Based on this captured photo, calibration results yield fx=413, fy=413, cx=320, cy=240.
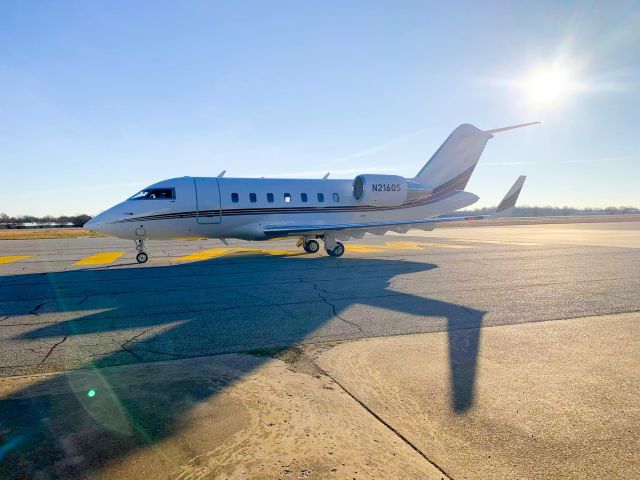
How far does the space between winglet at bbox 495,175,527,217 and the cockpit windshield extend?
45.9ft

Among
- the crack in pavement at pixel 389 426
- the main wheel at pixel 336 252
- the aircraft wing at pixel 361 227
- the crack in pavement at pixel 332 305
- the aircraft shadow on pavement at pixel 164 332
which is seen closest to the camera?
the crack in pavement at pixel 389 426

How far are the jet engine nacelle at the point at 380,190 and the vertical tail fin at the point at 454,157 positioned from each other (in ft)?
7.57

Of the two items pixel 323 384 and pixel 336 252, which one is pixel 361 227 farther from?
pixel 323 384

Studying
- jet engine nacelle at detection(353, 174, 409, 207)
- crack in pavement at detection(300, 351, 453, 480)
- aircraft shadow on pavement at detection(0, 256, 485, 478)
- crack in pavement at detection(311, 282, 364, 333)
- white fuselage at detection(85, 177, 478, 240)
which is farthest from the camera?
jet engine nacelle at detection(353, 174, 409, 207)

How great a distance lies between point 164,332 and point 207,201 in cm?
1134

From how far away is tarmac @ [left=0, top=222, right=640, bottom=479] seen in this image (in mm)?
2967

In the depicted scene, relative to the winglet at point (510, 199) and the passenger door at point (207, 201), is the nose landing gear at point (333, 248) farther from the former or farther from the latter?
the winglet at point (510, 199)

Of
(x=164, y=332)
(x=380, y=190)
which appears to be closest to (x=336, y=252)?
(x=380, y=190)

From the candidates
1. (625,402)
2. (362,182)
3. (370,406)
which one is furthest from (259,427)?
(362,182)

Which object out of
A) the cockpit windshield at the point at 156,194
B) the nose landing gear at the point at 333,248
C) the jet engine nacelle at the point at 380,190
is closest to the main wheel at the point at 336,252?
the nose landing gear at the point at 333,248

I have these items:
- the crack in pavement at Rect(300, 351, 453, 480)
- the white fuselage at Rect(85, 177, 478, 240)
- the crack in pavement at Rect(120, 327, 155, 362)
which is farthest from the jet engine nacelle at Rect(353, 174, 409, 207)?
the crack in pavement at Rect(300, 351, 453, 480)

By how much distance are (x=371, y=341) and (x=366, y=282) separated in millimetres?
5069

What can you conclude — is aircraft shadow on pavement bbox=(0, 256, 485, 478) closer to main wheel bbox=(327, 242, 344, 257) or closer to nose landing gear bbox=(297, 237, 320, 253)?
main wheel bbox=(327, 242, 344, 257)

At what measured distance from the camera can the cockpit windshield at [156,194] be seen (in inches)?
631
